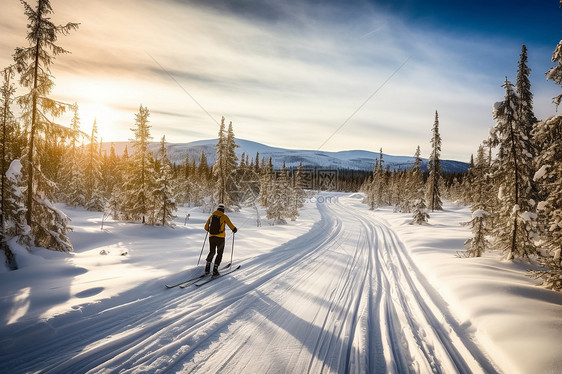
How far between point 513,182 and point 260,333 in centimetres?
1144

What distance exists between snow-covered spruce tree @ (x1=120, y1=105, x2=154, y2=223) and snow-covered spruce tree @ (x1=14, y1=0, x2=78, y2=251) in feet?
31.6

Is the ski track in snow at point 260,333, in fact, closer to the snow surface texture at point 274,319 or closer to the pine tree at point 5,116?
the snow surface texture at point 274,319

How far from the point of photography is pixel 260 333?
186 inches

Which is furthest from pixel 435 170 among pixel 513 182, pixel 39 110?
pixel 39 110

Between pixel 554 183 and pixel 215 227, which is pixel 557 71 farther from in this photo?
pixel 215 227

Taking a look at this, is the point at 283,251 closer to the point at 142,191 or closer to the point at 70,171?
the point at 142,191

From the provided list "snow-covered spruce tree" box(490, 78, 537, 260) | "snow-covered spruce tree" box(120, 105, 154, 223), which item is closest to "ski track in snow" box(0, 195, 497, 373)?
"snow-covered spruce tree" box(490, 78, 537, 260)

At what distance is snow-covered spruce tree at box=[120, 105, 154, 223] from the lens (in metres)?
20.2

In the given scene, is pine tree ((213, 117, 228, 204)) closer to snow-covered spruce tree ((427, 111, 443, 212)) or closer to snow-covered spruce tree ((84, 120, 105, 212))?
snow-covered spruce tree ((84, 120, 105, 212))

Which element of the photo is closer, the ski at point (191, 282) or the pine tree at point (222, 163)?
the ski at point (191, 282)

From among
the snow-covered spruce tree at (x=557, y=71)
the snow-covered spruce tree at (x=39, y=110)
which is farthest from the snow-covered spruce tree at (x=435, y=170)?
the snow-covered spruce tree at (x=39, y=110)

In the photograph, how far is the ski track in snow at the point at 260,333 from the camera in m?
3.84

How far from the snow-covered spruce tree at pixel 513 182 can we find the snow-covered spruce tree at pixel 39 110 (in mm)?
18154

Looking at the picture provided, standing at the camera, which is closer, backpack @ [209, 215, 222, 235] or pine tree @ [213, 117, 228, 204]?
backpack @ [209, 215, 222, 235]
